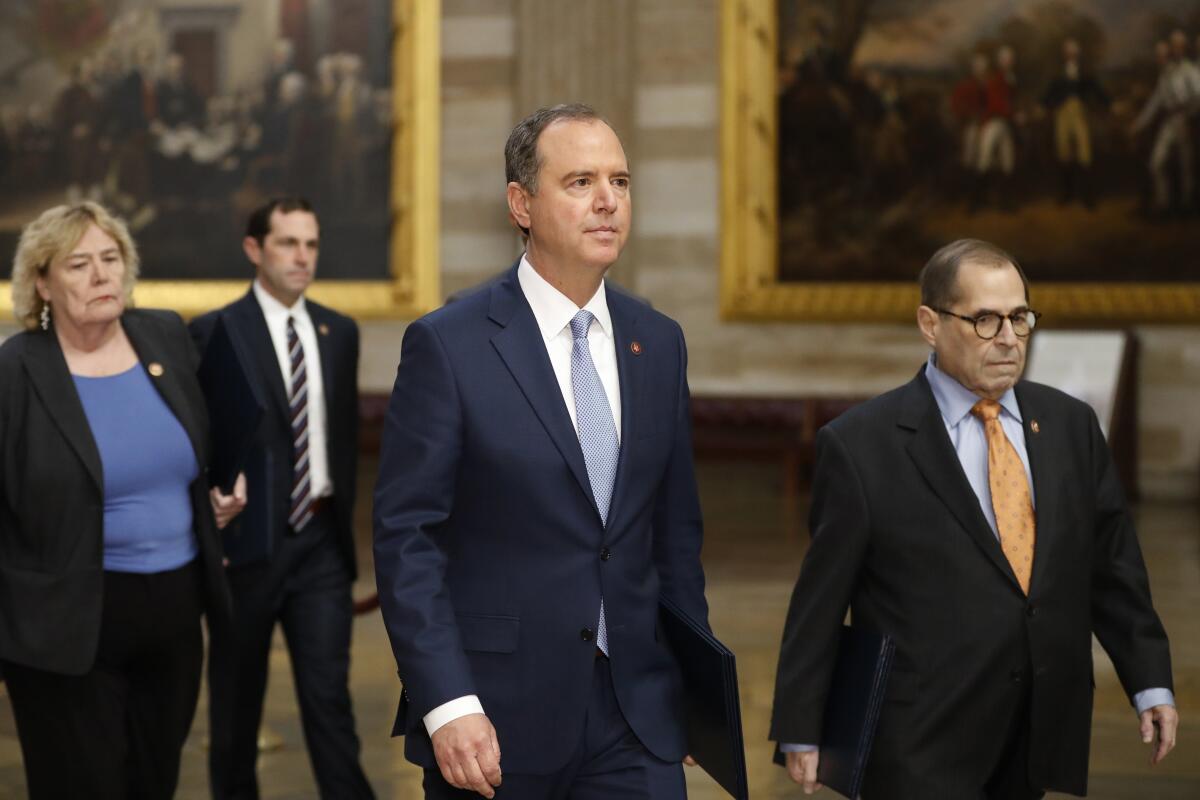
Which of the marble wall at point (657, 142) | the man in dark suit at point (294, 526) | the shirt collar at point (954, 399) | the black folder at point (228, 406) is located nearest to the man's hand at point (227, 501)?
the black folder at point (228, 406)

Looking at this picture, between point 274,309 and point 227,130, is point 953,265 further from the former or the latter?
point 227,130

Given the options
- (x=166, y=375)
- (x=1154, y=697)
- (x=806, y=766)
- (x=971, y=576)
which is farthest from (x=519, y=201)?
(x=166, y=375)

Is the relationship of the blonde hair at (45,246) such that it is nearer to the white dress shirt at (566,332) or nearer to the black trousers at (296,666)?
the black trousers at (296,666)

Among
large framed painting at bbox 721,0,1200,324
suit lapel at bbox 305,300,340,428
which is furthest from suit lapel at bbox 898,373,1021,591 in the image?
large framed painting at bbox 721,0,1200,324

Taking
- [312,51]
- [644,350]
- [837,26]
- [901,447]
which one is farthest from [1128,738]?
[312,51]

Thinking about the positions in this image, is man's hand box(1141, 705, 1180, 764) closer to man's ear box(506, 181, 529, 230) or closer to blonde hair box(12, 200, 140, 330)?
man's ear box(506, 181, 529, 230)

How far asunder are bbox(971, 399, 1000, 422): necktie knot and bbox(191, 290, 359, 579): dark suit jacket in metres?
2.70

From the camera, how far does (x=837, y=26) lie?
15.5 m

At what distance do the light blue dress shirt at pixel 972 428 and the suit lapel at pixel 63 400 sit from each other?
2001 millimetres

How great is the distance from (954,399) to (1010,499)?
0.25 meters

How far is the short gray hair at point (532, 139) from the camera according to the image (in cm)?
304

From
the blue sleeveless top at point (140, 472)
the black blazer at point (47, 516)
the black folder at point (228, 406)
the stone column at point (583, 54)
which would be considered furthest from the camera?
the stone column at point (583, 54)

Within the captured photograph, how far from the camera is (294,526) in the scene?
18.5ft

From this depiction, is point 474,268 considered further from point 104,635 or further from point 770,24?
point 104,635
